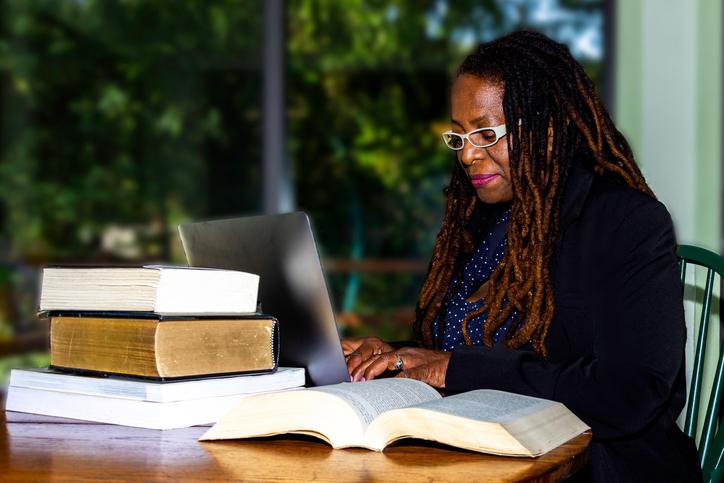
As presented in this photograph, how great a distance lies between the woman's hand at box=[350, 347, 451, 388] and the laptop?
0.08 m

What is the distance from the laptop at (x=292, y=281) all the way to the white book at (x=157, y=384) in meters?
0.05

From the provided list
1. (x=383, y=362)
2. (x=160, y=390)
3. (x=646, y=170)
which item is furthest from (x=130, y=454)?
(x=646, y=170)

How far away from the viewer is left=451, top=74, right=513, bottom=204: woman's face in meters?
1.45

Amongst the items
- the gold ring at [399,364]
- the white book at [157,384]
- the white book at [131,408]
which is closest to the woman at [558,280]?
the gold ring at [399,364]

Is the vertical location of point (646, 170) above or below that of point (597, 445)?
above

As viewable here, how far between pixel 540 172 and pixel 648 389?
41 centimetres

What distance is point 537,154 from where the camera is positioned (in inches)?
56.4

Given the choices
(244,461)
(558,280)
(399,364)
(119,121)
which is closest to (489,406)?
(244,461)

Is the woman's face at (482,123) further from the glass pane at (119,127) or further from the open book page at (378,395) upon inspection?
the glass pane at (119,127)

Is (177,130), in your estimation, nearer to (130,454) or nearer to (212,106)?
(212,106)

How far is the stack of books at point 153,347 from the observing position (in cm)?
102

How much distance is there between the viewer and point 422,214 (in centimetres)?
391

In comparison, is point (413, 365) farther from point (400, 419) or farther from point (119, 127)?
point (119, 127)

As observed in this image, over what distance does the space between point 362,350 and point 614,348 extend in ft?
1.34
